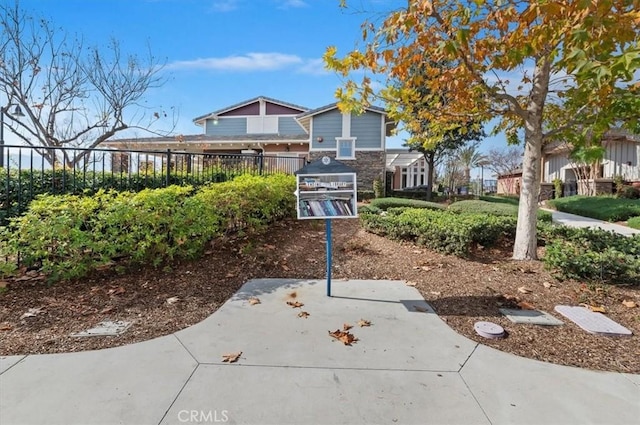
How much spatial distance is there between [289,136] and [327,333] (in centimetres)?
1800

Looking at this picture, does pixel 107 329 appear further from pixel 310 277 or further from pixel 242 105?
pixel 242 105

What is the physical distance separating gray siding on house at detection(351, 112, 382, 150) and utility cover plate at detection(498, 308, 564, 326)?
572 inches

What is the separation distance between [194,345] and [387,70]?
4585 mm

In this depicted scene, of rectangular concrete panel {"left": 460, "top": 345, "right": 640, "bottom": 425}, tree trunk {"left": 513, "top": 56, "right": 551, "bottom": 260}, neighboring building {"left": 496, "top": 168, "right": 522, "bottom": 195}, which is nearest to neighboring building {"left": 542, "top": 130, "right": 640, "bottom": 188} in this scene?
neighboring building {"left": 496, "top": 168, "right": 522, "bottom": 195}

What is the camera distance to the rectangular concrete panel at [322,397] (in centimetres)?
198

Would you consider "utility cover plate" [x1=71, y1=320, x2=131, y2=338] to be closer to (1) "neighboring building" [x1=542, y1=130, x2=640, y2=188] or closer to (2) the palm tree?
(1) "neighboring building" [x1=542, y1=130, x2=640, y2=188]

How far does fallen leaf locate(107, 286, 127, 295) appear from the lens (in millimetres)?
3904

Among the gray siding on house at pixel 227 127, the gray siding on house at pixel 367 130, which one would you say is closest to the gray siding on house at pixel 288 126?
the gray siding on house at pixel 227 127

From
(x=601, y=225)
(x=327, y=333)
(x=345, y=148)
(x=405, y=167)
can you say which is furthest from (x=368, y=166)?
(x=327, y=333)

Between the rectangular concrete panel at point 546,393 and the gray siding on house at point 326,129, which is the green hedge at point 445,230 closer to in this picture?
the rectangular concrete panel at point 546,393

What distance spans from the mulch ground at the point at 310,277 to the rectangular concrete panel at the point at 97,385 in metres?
0.25

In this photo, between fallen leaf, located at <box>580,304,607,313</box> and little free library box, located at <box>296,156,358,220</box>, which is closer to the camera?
fallen leaf, located at <box>580,304,607,313</box>
